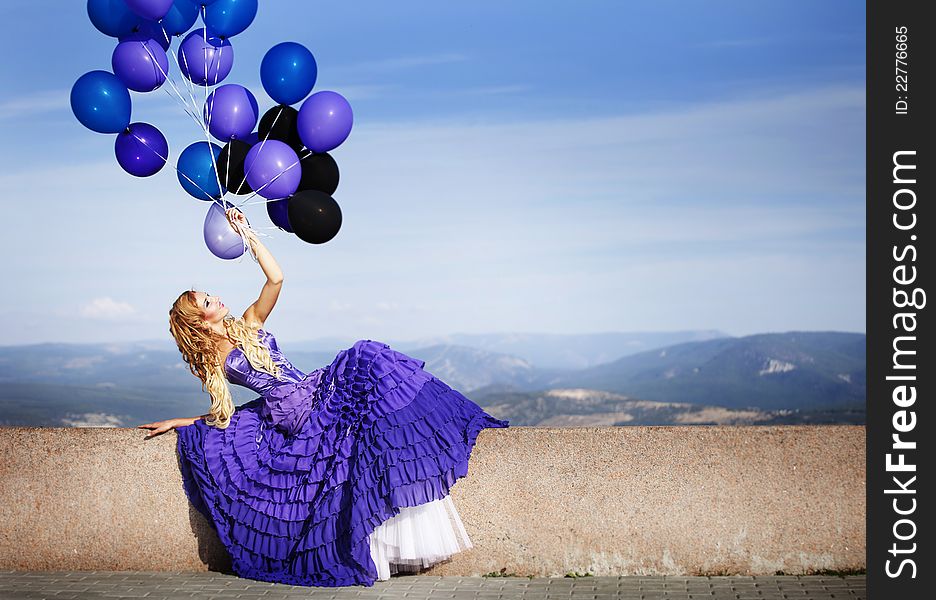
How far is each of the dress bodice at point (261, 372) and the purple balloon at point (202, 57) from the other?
233 cm

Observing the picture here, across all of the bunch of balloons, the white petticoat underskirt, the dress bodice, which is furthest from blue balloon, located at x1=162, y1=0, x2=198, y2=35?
the white petticoat underskirt

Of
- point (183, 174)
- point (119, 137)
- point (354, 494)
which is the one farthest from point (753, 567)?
point (119, 137)

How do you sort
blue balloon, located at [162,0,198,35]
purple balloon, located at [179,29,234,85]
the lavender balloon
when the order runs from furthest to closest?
purple balloon, located at [179,29,234,85] < blue balloon, located at [162,0,198,35] < the lavender balloon

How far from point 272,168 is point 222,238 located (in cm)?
54

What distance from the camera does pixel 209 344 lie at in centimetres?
528

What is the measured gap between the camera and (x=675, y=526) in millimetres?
5207

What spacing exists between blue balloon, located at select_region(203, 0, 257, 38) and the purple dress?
8.13 feet

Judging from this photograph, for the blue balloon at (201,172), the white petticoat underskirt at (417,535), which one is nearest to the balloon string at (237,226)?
the blue balloon at (201,172)

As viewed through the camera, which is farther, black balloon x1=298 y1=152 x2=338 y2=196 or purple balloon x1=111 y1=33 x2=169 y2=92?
black balloon x1=298 y1=152 x2=338 y2=196

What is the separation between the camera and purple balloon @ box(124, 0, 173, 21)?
6.24 metres

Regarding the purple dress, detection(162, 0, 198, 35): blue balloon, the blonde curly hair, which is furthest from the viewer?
detection(162, 0, 198, 35): blue balloon

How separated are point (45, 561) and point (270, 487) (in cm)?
145

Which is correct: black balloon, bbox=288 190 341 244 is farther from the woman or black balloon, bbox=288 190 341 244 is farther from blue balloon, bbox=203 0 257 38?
blue balloon, bbox=203 0 257 38

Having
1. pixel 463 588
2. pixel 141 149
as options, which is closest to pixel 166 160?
pixel 141 149
